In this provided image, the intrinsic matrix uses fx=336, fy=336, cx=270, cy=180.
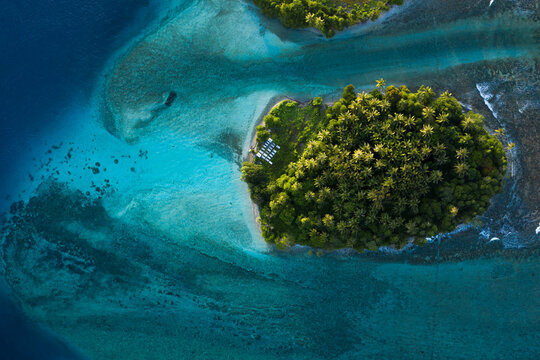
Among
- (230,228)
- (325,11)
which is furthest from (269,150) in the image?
(325,11)

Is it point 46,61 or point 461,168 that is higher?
point 46,61

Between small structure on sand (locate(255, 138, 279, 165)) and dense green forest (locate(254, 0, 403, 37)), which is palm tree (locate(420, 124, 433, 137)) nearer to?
dense green forest (locate(254, 0, 403, 37))

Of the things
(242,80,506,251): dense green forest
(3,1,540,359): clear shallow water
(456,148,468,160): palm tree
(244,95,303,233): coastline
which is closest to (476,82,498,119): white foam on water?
(3,1,540,359): clear shallow water

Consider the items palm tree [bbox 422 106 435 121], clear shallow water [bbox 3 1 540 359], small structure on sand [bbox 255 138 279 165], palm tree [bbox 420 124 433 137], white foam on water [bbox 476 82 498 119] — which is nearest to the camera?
palm tree [bbox 420 124 433 137]

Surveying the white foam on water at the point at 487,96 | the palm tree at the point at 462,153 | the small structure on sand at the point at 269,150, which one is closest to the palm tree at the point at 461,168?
the palm tree at the point at 462,153

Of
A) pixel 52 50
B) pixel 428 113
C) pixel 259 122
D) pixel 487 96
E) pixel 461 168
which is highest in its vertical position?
pixel 52 50

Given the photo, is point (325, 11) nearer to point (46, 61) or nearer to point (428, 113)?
point (428, 113)
